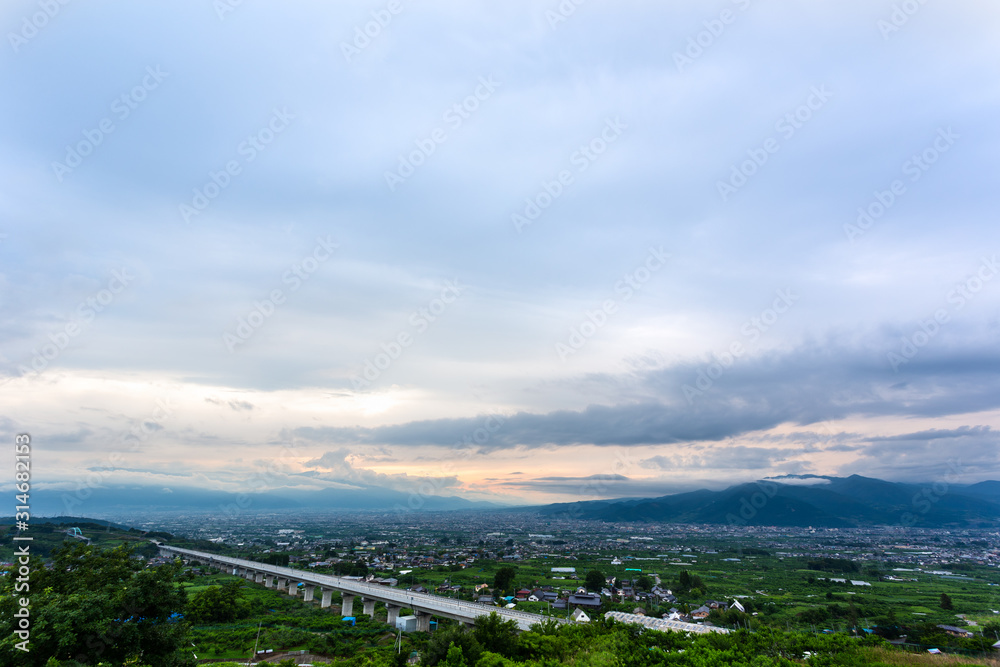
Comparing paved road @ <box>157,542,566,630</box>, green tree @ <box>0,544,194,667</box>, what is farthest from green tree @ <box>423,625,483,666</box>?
green tree @ <box>0,544,194,667</box>

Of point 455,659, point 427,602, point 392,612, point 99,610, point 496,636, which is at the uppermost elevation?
point 99,610

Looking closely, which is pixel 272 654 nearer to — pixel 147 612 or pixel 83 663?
pixel 147 612

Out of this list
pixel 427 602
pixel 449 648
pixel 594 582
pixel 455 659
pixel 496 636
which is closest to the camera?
pixel 455 659

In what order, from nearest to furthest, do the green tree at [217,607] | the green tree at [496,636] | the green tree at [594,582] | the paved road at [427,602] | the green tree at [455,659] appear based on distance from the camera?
the green tree at [455,659] → the green tree at [496,636] → the paved road at [427,602] → the green tree at [217,607] → the green tree at [594,582]

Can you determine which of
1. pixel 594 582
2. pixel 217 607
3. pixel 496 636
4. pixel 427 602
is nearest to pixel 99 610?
pixel 496 636

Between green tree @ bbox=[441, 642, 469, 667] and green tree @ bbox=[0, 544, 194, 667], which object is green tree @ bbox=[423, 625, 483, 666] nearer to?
green tree @ bbox=[441, 642, 469, 667]

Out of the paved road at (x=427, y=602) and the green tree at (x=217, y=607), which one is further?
the green tree at (x=217, y=607)

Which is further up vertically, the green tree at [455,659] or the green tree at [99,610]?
the green tree at [99,610]

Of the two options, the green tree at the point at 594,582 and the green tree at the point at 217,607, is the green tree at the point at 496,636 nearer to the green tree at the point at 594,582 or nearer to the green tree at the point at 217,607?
the green tree at the point at 217,607

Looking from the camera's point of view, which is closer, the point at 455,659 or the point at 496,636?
the point at 455,659

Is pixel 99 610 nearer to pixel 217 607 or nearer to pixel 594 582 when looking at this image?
pixel 217 607

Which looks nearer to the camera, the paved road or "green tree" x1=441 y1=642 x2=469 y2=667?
"green tree" x1=441 y1=642 x2=469 y2=667

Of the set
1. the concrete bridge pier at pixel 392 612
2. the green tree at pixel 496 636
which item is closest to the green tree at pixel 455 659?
the green tree at pixel 496 636

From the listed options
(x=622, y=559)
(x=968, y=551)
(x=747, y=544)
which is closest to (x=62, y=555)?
(x=622, y=559)
